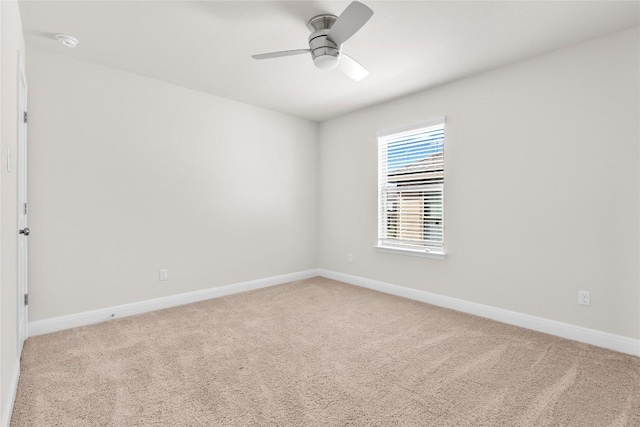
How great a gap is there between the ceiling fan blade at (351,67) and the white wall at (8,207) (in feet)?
6.59

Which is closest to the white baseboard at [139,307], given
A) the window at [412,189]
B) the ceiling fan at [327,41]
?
the window at [412,189]

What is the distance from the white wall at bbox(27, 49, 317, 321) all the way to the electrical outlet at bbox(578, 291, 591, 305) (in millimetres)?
3422

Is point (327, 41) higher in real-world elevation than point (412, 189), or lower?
higher

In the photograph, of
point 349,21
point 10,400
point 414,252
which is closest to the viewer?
point 10,400

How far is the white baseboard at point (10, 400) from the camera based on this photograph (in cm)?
153

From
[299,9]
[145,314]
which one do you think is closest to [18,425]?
[145,314]

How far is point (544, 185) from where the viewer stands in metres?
2.90

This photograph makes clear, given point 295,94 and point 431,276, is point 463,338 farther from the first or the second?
point 295,94

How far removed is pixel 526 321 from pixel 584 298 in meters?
0.51

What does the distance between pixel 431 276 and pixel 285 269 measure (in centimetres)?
211

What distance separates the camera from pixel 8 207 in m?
1.76

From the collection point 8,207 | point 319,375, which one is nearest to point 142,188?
point 8,207

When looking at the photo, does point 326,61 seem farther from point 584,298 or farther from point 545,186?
point 584,298

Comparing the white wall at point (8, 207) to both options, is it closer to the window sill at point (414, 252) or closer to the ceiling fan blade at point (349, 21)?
the ceiling fan blade at point (349, 21)
